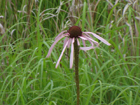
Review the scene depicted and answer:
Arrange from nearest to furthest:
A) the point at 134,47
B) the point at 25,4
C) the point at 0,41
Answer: the point at 134,47, the point at 0,41, the point at 25,4

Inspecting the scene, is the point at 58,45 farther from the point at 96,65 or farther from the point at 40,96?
the point at 40,96

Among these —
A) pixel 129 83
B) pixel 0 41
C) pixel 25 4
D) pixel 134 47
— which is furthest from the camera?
pixel 25 4

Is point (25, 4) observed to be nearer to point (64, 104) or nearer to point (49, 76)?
point (49, 76)

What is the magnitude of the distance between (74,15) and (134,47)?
1.81ft

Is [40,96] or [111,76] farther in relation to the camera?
[111,76]

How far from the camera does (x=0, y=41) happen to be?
2.02 metres

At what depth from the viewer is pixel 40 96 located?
1555mm

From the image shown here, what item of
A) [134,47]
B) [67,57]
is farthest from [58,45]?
[134,47]

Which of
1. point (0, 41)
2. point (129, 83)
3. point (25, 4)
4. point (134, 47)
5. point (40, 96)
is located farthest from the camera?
point (25, 4)

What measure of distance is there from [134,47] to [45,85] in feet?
2.39

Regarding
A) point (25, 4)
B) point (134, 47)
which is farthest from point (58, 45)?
point (25, 4)

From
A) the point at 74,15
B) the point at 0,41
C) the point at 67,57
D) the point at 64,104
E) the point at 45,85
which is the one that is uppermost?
the point at 74,15

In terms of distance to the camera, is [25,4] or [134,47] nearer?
[134,47]

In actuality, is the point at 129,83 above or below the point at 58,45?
below
